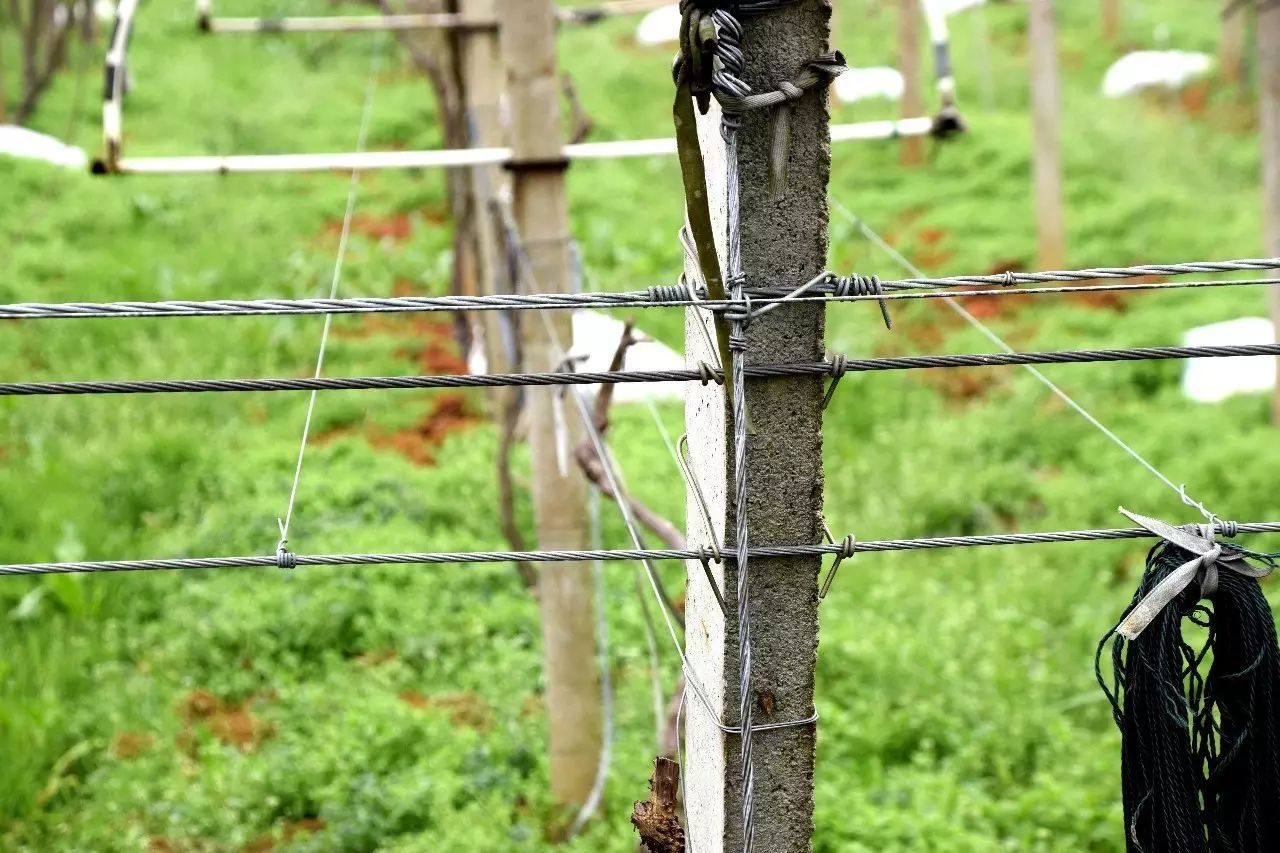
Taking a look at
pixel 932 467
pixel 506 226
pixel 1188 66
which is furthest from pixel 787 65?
pixel 1188 66

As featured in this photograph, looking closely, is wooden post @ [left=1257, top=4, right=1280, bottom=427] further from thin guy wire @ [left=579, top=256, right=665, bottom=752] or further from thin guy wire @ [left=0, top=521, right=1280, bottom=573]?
thin guy wire @ [left=0, top=521, right=1280, bottom=573]

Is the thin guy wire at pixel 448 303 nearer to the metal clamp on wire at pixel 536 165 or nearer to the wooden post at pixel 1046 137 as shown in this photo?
the metal clamp on wire at pixel 536 165

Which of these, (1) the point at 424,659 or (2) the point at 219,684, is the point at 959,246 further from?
(2) the point at 219,684

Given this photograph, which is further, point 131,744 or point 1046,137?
point 1046,137

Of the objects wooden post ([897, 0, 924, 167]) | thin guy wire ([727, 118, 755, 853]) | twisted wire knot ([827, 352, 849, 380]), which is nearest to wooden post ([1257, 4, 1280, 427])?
wooden post ([897, 0, 924, 167])

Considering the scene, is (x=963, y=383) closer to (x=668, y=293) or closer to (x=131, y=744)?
(x=131, y=744)

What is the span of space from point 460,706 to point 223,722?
3.35 feet

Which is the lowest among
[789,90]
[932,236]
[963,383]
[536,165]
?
[789,90]

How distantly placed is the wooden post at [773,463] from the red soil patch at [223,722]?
384cm

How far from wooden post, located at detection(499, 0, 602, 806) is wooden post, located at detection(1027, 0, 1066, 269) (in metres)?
6.45

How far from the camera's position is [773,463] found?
1.71 metres

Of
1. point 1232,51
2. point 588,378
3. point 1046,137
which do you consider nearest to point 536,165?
point 588,378

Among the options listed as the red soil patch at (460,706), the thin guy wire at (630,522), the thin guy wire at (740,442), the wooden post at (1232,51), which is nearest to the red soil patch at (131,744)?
the red soil patch at (460,706)

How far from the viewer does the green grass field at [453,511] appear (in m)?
4.62
